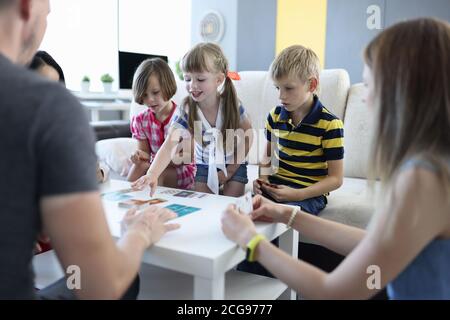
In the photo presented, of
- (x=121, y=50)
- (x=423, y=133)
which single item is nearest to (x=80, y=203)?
(x=423, y=133)

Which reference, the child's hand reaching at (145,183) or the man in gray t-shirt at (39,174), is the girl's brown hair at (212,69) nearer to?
the child's hand reaching at (145,183)

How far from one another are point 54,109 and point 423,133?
1.96ft

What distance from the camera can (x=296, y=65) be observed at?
1.63 metres

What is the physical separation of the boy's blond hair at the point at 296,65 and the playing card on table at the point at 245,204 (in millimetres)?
683

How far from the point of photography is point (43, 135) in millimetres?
547

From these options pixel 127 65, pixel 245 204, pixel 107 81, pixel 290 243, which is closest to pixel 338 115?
pixel 290 243

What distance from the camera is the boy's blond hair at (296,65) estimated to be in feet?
5.37

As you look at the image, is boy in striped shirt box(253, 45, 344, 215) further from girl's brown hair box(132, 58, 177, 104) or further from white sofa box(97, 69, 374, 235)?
girl's brown hair box(132, 58, 177, 104)

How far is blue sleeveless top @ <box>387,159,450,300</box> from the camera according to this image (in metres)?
0.77

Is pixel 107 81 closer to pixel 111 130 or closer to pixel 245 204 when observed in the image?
pixel 111 130

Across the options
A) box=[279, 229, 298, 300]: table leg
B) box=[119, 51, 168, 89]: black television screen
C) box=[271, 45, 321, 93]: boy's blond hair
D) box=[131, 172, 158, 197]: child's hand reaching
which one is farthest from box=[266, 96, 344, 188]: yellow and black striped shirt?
box=[119, 51, 168, 89]: black television screen

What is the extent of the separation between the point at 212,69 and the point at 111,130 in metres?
1.10

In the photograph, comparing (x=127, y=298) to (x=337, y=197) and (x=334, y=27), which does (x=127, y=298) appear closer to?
(x=337, y=197)

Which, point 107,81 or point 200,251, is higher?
point 107,81
